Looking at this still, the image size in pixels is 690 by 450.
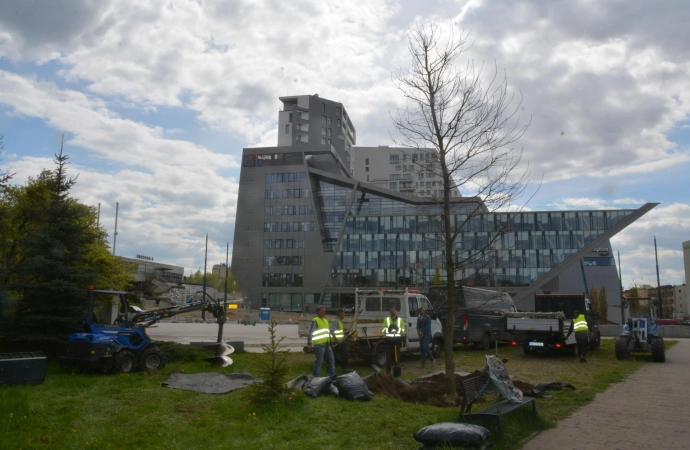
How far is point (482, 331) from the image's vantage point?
71.0 feet

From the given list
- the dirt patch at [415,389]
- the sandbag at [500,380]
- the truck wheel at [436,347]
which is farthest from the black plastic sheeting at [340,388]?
the truck wheel at [436,347]

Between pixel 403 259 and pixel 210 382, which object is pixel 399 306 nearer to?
pixel 210 382

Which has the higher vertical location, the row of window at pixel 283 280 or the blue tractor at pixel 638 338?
the row of window at pixel 283 280

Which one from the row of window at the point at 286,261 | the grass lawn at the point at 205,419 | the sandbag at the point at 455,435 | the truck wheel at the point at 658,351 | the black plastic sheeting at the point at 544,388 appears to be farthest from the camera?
the row of window at the point at 286,261

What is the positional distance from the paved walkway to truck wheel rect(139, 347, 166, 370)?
9.71 m

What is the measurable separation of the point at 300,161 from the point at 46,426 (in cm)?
7535

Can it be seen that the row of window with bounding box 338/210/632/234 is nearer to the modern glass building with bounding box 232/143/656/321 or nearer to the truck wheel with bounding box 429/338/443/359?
the modern glass building with bounding box 232/143/656/321

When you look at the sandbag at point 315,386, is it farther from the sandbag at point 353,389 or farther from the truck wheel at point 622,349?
the truck wheel at point 622,349

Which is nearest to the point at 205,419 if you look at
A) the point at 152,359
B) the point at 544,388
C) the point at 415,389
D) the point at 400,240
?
the point at 415,389

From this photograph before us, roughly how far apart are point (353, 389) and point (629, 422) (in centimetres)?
428

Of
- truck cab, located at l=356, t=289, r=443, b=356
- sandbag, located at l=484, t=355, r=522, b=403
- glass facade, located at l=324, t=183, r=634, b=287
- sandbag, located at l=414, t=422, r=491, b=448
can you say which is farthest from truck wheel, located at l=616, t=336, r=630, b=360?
glass facade, located at l=324, t=183, r=634, b=287

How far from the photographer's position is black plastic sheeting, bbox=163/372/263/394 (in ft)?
33.7

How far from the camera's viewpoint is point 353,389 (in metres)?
9.39

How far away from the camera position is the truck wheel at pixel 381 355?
1524cm
